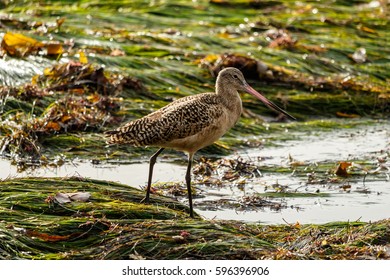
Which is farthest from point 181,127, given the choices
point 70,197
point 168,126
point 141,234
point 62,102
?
point 62,102

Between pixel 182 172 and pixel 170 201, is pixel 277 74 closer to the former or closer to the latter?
pixel 182 172

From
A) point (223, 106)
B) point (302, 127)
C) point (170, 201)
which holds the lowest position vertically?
point (302, 127)

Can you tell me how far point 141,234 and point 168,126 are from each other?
52.3 inches

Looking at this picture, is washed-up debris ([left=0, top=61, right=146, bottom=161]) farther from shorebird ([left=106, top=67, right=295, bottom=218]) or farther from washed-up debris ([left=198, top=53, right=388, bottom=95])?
shorebird ([left=106, top=67, right=295, bottom=218])

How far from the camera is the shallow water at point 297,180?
7797mm

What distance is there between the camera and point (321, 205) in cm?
807

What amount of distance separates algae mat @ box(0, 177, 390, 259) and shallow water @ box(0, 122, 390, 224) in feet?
2.06

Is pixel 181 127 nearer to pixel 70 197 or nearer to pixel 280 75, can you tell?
pixel 70 197

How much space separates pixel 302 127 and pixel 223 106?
3148mm

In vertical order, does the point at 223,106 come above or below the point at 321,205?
above

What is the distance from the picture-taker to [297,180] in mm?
A: 8859

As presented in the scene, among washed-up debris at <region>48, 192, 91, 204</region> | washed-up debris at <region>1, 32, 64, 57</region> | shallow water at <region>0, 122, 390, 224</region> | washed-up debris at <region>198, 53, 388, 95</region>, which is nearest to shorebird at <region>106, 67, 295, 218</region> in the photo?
washed-up debris at <region>48, 192, 91, 204</region>

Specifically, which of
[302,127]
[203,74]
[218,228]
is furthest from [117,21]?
[218,228]

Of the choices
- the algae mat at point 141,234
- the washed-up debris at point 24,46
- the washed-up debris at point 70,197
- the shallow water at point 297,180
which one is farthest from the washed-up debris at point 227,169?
the washed-up debris at point 24,46
